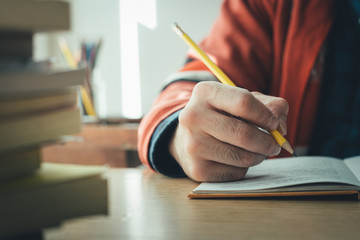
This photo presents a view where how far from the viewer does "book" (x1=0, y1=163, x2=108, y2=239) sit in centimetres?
25

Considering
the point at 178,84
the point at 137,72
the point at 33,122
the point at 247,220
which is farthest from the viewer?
the point at 137,72

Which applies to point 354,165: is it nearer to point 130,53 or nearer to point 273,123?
point 273,123

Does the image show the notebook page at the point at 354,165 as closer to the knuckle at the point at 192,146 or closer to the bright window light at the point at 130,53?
the knuckle at the point at 192,146

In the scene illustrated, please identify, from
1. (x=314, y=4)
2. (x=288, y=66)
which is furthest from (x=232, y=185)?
(x=314, y=4)

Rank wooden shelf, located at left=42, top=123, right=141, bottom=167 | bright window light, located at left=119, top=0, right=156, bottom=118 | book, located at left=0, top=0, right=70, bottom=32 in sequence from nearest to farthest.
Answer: book, located at left=0, top=0, right=70, bottom=32
wooden shelf, located at left=42, top=123, right=141, bottom=167
bright window light, located at left=119, top=0, right=156, bottom=118

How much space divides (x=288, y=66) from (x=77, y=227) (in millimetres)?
682

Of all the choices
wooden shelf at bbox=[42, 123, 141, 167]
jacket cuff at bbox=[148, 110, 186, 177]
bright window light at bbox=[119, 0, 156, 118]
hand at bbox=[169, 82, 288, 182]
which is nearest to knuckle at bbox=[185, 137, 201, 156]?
hand at bbox=[169, 82, 288, 182]

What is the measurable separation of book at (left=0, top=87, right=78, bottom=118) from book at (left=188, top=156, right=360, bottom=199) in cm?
24

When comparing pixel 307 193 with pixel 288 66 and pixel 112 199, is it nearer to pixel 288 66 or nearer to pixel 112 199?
pixel 112 199

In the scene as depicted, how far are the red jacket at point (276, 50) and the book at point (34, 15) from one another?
0.52m

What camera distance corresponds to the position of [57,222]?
28 centimetres

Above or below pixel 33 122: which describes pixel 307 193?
below

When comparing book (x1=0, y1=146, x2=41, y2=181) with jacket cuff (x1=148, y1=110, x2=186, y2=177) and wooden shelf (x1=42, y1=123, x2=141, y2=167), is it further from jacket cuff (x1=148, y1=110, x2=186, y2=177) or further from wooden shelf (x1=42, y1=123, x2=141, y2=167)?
wooden shelf (x1=42, y1=123, x2=141, y2=167)

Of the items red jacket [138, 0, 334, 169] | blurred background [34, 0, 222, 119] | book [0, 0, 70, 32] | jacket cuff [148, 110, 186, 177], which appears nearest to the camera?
book [0, 0, 70, 32]
